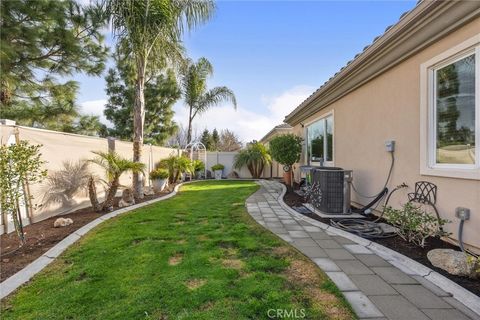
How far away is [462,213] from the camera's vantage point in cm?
322

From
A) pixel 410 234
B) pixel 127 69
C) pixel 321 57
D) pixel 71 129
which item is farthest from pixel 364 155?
pixel 127 69

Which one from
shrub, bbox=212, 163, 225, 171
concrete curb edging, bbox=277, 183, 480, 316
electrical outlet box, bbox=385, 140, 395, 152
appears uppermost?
electrical outlet box, bbox=385, 140, 395, 152

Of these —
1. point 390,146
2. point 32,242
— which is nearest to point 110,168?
point 32,242

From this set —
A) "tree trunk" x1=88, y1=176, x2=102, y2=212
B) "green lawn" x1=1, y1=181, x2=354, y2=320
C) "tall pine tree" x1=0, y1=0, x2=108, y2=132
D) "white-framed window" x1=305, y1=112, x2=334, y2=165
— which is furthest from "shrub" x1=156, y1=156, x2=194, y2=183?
"green lawn" x1=1, y1=181, x2=354, y2=320

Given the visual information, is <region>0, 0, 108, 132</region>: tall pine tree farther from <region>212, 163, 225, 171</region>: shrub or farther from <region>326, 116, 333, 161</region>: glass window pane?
<region>212, 163, 225, 171</region>: shrub

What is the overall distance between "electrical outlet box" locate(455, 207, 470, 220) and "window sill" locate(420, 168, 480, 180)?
0.38m

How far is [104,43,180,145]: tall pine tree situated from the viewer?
1658cm

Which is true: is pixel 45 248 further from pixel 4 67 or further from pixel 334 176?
pixel 4 67

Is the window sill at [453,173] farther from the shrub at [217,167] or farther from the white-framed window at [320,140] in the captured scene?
the shrub at [217,167]

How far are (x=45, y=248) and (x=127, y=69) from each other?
48.8 feet

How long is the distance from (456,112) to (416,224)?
1.55 meters

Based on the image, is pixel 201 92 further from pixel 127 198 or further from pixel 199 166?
pixel 127 198

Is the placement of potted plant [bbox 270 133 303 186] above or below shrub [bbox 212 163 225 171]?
above

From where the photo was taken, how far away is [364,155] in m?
5.80
